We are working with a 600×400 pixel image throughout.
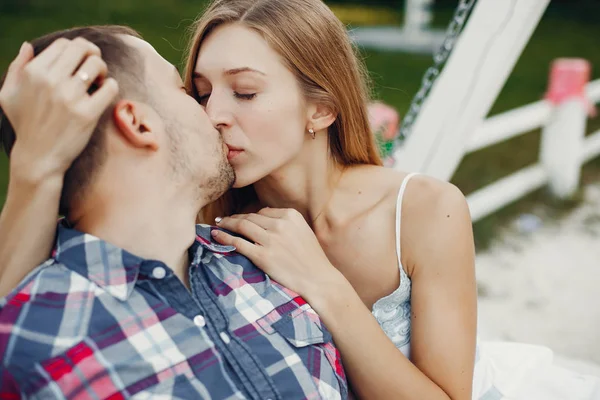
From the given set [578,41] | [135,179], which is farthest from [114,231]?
[578,41]

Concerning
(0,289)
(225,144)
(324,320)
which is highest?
(225,144)

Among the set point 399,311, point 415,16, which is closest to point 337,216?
point 399,311

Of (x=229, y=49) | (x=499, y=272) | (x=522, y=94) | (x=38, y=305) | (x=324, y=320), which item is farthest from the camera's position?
(x=522, y=94)

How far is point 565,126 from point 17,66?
5.51 metres

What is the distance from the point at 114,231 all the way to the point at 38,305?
279 mm

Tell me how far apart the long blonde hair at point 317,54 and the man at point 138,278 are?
1.17 ft

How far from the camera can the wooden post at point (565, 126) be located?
600 centimetres

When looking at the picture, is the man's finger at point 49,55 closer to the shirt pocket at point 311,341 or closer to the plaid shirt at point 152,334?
the plaid shirt at point 152,334

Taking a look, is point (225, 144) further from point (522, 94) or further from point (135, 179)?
point (522, 94)

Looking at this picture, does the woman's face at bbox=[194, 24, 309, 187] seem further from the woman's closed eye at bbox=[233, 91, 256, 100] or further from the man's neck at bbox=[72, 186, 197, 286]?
the man's neck at bbox=[72, 186, 197, 286]

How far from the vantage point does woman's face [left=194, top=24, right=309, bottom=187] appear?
201 centimetres

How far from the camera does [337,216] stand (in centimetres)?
231

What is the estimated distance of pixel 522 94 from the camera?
10211 mm

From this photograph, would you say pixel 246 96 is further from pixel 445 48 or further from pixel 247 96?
pixel 445 48
